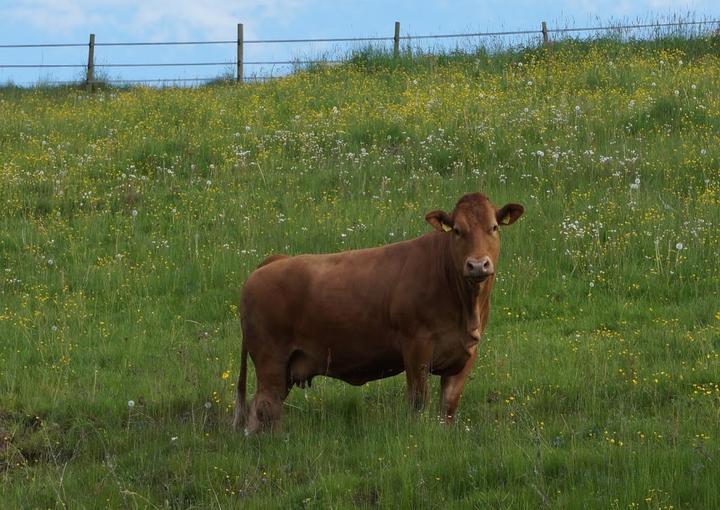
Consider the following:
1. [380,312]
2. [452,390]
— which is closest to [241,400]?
[380,312]

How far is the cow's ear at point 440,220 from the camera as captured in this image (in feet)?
28.0

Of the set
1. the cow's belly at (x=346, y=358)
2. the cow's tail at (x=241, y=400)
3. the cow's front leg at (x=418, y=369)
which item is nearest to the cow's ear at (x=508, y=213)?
the cow's front leg at (x=418, y=369)

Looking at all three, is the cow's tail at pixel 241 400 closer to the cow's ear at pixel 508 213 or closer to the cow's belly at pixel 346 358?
the cow's belly at pixel 346 358

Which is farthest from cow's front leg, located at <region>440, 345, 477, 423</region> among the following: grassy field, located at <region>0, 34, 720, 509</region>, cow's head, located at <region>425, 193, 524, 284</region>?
cow's head, located at <region>425, 193, 524, 284</region>

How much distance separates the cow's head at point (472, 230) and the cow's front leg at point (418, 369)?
65 cm

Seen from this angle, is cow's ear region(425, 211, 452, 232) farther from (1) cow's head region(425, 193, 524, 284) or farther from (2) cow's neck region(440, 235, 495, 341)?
(2) cow's neck region(440, 235, 495, 341)

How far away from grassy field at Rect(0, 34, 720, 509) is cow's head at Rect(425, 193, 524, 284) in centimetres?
125

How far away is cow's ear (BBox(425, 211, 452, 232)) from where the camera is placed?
8.55 m

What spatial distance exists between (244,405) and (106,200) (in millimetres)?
8993

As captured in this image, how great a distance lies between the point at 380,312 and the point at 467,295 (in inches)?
30.0

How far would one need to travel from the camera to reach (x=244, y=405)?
30.5 ft

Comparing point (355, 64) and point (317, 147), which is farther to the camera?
point (355, 64)

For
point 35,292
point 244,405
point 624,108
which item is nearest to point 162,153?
point 35,292

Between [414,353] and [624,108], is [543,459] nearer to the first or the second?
[414,353]
